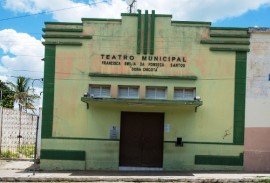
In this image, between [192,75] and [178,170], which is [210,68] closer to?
[192,75]

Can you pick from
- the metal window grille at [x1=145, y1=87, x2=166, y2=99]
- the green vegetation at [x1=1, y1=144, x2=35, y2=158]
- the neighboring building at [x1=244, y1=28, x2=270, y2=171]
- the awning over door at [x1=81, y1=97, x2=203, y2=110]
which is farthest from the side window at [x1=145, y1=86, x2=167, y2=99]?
the green vegetation at [x1=1, y1=144, x2=35, y2=158]

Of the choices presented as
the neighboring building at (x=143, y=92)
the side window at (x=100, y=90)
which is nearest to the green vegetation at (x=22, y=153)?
the neighboring building at (x=143, y=92)

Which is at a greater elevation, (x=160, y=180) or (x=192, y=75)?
(x=192, y=75)

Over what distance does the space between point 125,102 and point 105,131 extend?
6.08 ft

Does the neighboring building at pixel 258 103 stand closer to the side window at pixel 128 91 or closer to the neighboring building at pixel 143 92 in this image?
the neighboring building at pixel 143 92

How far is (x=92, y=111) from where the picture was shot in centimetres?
1781

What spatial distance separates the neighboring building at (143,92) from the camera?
17641mm

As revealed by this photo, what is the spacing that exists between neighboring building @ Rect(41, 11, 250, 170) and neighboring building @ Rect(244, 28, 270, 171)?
0.31 m

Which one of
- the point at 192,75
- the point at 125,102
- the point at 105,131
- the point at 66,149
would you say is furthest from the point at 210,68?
the point at 66,149

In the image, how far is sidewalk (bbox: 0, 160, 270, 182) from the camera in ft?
48.8

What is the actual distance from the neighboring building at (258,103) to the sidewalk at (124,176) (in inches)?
43.7

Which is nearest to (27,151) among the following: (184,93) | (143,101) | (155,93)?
(155,93)

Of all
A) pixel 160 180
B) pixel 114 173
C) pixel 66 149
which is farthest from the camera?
pixel 66 149

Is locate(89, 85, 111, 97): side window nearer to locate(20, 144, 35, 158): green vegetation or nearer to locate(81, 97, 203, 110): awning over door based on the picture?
locate(81, 97, 203, 110): awning over door
